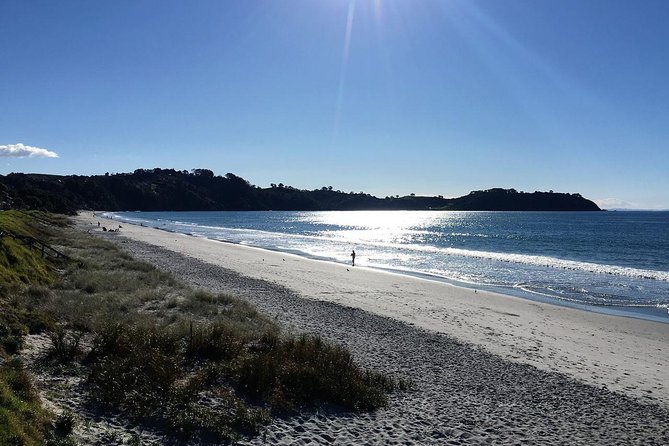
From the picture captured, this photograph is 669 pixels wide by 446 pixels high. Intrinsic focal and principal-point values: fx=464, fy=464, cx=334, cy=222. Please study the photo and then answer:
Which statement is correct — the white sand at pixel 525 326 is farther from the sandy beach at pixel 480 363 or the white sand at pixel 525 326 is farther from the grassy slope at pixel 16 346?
the grassy slope at pixel 16 346

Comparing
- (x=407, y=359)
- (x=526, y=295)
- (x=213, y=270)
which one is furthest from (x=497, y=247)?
(x=407, y=359)

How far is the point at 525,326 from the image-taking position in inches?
699

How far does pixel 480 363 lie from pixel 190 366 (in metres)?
7.31

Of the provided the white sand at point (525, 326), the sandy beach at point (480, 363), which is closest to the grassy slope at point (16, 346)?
the sandy beach at point (480, 363)

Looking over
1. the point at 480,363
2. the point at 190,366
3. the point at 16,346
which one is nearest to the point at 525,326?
the point at 480,363

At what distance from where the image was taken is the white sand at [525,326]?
493 inches

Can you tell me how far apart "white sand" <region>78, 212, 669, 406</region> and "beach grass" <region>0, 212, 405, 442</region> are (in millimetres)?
5848

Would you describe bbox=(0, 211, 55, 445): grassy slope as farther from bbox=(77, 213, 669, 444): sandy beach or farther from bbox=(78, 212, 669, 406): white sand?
bbox=(78, 212, 669, 406): white sand

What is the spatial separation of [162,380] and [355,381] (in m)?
3.58

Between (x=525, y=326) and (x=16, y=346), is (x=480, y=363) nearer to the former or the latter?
(x=525, y=326)

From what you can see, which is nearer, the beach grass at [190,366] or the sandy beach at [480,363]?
the beach grass at [190,366]

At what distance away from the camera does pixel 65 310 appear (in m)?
12.3

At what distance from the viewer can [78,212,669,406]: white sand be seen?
1253 centimetres

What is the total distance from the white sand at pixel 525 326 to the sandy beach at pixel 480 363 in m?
0.06
